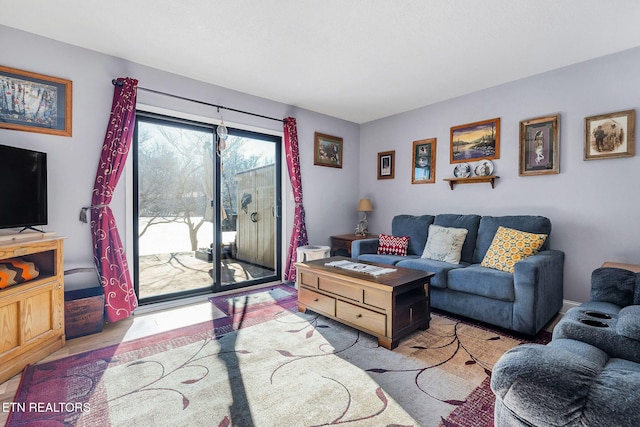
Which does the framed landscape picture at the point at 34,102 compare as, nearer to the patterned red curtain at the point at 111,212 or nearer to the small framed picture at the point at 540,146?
the patterned red curtain at the point at 111,212

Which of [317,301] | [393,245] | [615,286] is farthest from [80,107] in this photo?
[615,286]

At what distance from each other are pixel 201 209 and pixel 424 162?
3.04m

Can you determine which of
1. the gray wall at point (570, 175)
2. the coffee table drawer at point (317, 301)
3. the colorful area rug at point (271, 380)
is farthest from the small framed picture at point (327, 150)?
the colorful area rug at point (271, 380)

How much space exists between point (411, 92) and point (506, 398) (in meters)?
3.52

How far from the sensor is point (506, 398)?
1053mm

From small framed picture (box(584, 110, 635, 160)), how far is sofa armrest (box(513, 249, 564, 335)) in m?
1.16

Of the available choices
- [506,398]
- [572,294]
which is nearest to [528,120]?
[572,294]

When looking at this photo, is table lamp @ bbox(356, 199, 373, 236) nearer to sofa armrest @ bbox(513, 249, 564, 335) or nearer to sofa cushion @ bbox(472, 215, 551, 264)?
sofa cushion @ bbox(472, 215, 551, 264)

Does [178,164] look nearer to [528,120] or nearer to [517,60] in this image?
[517,60]

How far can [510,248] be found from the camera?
2832 mm

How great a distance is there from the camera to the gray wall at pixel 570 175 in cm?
275

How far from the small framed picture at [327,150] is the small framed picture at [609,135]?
3004 millimetres
